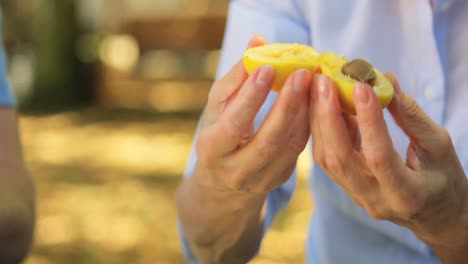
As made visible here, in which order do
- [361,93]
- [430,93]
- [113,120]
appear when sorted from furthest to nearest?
[113,120] < [430,93] < [361,93]

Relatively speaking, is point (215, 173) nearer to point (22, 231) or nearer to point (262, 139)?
point (262, 139)

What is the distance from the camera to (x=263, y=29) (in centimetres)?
136

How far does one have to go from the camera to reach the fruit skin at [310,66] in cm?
97

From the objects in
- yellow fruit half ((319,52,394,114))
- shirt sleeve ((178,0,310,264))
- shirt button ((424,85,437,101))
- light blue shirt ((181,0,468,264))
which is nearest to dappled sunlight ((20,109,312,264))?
light blue shirt ((181,0,468,264))

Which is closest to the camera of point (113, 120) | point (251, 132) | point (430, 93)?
point (251, 132)

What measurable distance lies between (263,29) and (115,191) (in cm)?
334

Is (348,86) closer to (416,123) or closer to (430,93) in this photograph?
(416,123)

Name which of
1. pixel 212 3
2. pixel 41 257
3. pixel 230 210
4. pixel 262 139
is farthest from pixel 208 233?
pixel 212 3

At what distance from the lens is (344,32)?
4.42ft

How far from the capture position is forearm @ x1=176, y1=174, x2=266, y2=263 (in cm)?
126

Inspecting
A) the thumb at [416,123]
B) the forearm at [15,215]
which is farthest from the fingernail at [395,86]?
the forearm at [15,215]

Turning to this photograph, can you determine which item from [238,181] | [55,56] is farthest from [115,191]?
[238,181]

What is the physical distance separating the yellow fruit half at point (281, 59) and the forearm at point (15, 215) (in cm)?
57

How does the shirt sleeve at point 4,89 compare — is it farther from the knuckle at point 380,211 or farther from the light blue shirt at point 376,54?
the knuckle at point 380,211
